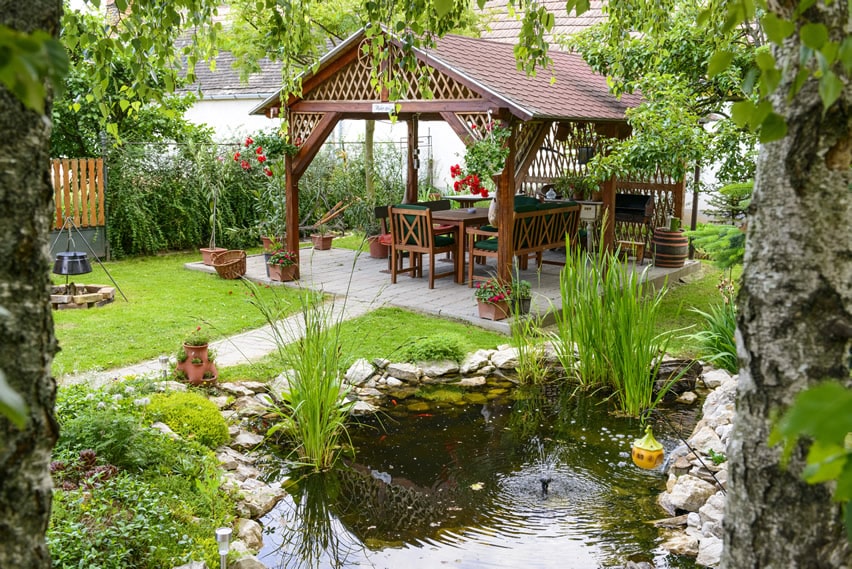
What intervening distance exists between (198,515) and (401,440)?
6.24 feet

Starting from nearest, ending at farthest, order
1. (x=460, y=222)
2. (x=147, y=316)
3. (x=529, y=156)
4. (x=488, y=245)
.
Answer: (x=147, y=316) → (x=529, y=156) → (x=488, y=245) → (x=460, y=222)

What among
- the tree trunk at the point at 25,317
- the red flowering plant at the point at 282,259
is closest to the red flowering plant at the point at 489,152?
the red flowering plant at the point at 282,259

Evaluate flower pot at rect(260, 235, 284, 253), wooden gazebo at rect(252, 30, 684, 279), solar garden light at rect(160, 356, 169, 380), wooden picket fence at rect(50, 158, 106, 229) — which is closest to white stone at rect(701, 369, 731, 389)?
wooden gazebo at rect(252, 30, 684, 279)

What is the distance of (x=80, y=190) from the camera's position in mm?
11906

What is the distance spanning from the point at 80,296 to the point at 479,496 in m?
6.05

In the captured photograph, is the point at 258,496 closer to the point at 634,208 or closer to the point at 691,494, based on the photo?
the point at 691,494

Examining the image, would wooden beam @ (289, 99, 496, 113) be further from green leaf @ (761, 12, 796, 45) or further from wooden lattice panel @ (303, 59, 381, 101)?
green leaf @ (761, 12, 796, 45)

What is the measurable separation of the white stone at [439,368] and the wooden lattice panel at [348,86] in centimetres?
371

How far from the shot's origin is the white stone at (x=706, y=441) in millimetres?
5078

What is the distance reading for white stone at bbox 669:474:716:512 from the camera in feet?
14.9

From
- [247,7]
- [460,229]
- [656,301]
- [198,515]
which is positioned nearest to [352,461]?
[198,515]

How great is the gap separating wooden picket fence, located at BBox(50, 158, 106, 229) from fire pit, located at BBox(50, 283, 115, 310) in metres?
2.19

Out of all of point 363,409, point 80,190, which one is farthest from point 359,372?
point 80,190

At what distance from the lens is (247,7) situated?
536 inches
